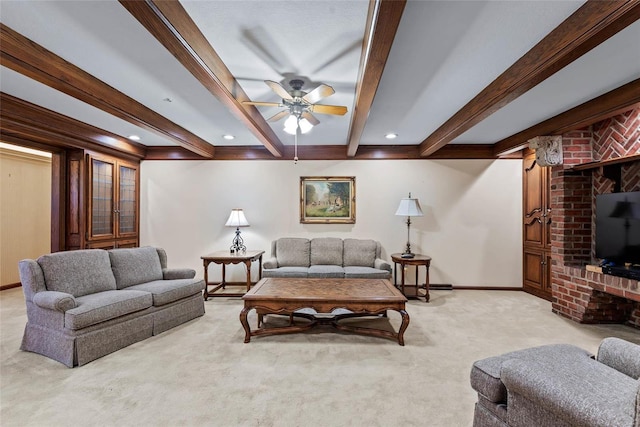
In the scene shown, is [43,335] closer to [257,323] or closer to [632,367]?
[257,323]

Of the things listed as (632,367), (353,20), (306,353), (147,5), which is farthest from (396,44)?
(306,353)

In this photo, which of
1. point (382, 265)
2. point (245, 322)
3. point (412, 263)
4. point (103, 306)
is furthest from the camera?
point (412, 263)

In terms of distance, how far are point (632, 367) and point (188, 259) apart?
5473 millimetres

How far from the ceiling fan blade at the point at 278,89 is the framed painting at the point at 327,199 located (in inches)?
105

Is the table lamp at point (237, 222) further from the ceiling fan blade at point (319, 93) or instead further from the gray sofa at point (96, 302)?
the ceiling fan blade at point (319, 93)

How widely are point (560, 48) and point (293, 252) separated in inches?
152

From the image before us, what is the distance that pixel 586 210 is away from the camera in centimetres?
369

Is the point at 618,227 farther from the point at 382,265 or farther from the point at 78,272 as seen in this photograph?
the point at 78,272

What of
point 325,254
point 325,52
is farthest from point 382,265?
point 325,52

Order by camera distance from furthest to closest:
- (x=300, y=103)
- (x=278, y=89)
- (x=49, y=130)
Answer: (x=49, y=130) → (x=300, y=103) → (x=278, y=89)

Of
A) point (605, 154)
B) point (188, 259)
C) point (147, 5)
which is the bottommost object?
point (188, 259)

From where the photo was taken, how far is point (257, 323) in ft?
11.3

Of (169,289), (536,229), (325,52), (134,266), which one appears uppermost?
(325,52)

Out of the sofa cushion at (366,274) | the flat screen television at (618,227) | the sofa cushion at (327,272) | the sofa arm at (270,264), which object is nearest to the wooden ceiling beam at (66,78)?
the sofa arm at (270,264)
